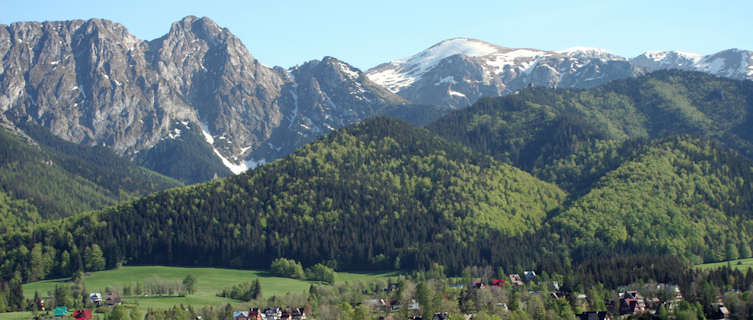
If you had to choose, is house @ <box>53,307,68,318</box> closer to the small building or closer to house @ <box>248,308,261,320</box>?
house @ <box>248,308,261,320</box>

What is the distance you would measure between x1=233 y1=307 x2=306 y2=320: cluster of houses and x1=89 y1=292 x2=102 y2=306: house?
3402 cm

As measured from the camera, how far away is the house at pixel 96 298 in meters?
182

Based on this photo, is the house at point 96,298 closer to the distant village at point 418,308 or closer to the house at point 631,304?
the distant village at point 418,308

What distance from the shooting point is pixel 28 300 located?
602 ft

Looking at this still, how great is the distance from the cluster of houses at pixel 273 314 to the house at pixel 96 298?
112ft

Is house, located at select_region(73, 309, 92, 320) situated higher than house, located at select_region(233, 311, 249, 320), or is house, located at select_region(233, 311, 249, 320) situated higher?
house, located at select_region(73, 309, 92, 320)

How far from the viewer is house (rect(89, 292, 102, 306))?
18250cm

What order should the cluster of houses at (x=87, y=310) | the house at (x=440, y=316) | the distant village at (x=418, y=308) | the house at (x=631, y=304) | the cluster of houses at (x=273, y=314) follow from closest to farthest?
the distant village at (x=418, y=308)
the house at (x=440, y=316)
the house at (x=631, y=304)
the cluster of houses at (x=87, y=310)
the cluster of houses at (x=273, y=314)

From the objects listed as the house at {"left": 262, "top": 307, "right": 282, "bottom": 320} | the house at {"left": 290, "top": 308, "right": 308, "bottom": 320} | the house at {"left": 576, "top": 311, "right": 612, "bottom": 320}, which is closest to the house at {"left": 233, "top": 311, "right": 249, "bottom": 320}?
the house at {"left": 262, "top": 307, "right": 282, "bottom": 320}

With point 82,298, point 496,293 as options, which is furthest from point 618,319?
point 82,298

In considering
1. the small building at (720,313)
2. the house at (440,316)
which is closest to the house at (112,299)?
the house at (440,316)

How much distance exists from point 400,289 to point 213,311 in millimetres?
41833

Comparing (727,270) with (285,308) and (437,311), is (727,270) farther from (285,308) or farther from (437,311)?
(285,308)

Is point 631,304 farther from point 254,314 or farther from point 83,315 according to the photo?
point 83,315
